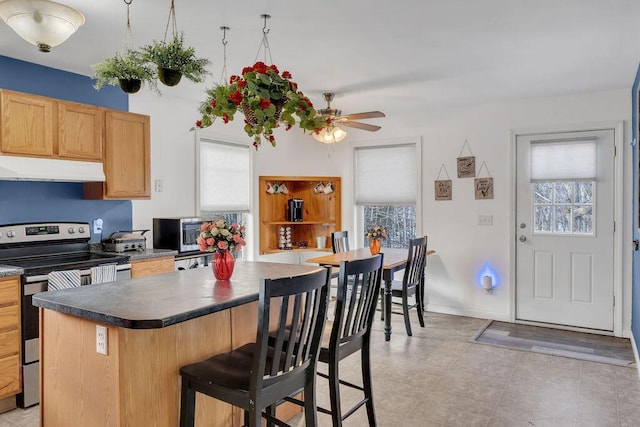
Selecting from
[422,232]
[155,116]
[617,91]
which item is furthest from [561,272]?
[155,116]

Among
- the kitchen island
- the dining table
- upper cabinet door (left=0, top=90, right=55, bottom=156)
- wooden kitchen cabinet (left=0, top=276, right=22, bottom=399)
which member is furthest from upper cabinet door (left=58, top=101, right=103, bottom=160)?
the dining table

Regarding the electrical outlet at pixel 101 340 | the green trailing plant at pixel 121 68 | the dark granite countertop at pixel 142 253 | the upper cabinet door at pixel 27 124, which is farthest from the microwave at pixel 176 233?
the electrical outlet at pixel 101 340

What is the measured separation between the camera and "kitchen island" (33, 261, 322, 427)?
67.2 inches

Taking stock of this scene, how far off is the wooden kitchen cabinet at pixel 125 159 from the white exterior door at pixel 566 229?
382 cm

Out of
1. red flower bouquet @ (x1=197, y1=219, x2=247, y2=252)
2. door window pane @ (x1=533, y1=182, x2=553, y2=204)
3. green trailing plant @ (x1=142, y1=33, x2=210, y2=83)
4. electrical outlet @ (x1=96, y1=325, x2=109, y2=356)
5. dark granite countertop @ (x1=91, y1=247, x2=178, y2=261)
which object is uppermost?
green trailing plant @ (x1=142, y1=33, x2=210, y2=83)

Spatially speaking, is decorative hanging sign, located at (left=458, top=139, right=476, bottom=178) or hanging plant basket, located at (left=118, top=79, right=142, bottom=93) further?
decorative hanging sign, located at (left=458, top=139, right=476, bottom=178)

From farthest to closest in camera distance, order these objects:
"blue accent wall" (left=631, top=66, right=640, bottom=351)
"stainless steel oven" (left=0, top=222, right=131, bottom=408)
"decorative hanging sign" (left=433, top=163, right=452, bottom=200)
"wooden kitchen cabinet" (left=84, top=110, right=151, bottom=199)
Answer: "decorative hanging sign" (left=433, top=163, right=452, bottom=200) → "wooden kitchen cabinet" (left=84, top=110, right=151, bottom=199) → "blue accent wall" (left=631, top=66, right=640, bottom=351) → "stainless steel oven" (left=0, top=222, right=131, bottom=408)

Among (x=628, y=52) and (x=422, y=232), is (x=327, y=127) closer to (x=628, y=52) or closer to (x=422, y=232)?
(x=422, y=232)

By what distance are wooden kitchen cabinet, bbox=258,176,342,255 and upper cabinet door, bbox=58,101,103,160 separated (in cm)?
217

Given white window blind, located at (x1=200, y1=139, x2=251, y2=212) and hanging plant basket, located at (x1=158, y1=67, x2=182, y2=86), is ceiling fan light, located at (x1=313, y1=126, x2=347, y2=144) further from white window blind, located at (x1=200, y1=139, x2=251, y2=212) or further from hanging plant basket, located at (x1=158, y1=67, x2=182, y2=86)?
hanging plant basket, located at (x1=158, y1=67, x2=182, y2=86)

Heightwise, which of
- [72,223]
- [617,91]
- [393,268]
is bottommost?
[393,268]

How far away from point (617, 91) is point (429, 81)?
1916mm

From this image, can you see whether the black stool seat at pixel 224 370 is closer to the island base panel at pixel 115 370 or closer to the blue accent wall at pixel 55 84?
the island base panel at pixel 115 370

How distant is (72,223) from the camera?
3723 millimetres
